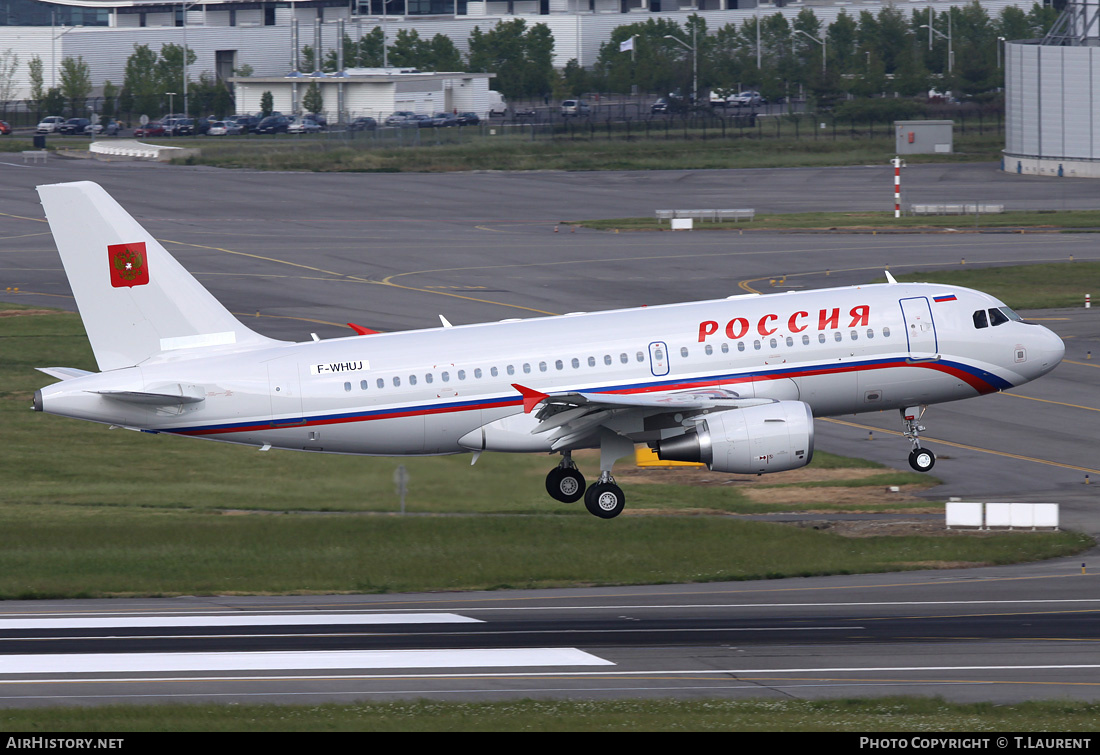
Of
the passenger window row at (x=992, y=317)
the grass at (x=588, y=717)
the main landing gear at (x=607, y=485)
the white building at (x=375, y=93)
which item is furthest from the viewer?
the white building at (x=375, y=93)

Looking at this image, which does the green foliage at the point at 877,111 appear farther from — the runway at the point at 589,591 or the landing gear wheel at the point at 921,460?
the landing gear wheel at the point at 921,460

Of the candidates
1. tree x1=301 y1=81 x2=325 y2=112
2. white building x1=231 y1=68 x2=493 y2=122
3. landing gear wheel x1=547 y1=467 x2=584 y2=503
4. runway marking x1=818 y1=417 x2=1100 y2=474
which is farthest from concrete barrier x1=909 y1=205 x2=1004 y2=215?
tree x1=301 y1=81 x2=325 y2=112

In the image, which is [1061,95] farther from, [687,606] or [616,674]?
[616,674]

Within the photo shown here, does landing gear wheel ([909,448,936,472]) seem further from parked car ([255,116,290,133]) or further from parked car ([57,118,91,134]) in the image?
parked car ([57,118,91,134])

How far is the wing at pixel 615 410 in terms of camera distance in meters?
37.2

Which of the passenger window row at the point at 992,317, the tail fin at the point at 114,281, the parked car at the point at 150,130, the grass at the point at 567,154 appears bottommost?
the passenger window row at the point at 992,317

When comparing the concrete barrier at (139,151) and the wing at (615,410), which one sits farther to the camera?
the concrete barrier at (139,151)

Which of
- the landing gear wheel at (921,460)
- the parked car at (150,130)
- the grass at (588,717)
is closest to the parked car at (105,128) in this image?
the parked car at (150,130)

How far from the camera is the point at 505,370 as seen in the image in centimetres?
3947

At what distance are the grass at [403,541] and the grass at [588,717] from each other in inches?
483

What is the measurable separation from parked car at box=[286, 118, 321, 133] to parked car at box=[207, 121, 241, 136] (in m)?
7.12

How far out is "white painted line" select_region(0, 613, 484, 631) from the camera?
112 feet

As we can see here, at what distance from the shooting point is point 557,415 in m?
38.7

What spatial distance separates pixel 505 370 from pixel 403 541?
20.0 feet
